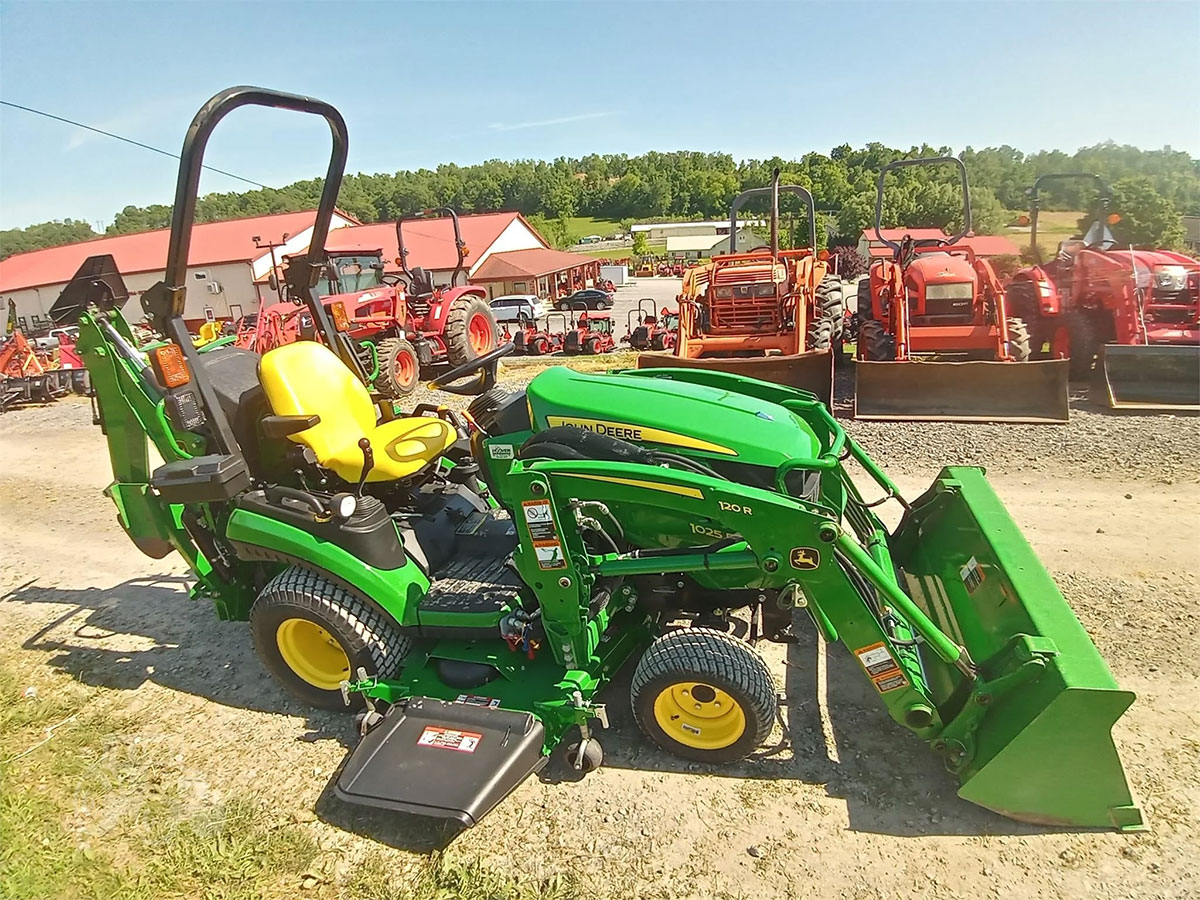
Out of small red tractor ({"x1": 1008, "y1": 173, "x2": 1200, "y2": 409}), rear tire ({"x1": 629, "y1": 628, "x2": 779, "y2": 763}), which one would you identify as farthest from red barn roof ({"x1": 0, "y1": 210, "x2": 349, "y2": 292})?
rear tire ({"x1": 629, "y1": 628, "x2": 779, "y2": 763})

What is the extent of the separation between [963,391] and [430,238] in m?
33.1

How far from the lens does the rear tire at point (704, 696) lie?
2982 millimetres

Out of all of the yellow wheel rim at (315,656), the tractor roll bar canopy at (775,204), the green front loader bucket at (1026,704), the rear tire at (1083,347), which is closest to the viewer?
the green front loader bucket at (1026,704)

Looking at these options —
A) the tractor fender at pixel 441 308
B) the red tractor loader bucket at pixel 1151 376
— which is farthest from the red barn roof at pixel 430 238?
the red tractor loader bucket at pixel 1151 376

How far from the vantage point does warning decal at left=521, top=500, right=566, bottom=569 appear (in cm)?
292

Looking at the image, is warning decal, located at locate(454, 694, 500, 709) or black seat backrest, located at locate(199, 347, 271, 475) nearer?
warning decal, located at locate(454, 694, 500, 709)

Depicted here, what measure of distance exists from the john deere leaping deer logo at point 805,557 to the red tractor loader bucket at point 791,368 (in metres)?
5.59

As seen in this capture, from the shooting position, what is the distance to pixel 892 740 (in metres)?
3.21

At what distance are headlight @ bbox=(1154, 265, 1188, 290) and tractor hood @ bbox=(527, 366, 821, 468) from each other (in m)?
8.00

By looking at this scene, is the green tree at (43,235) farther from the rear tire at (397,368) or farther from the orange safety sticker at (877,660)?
the orange safety sticker at (877,660)

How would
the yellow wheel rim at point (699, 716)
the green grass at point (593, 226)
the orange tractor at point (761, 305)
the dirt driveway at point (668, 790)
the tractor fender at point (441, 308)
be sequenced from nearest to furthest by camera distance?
the dirt driveway at point (668, 790), the yellow wheel rim at point (699, 716), the orange tractor at point (761, 305), the tractor fender at point (441, 308), the green grass at point (593, 226)

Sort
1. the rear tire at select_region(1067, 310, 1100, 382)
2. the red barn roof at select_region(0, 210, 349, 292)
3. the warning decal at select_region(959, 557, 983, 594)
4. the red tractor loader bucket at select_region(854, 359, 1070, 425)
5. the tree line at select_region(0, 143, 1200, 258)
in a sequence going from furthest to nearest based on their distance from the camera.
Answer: the red barn roof at select_region(0, 210, 349, 292) → the tree line at select_region(0, 143, 1200, 258) → the rear tire at select_region(1067, 310, 1100, 382) → the red tractor loader bucket at select_region(854, 359, 1070, 425) → the warning decal at select_region(959, 557, 983, 594)

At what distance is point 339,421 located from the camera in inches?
153

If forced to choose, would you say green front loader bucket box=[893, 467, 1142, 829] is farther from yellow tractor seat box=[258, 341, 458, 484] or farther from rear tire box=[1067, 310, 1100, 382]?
rear tire box=[1067, 310, 1100, 382]
